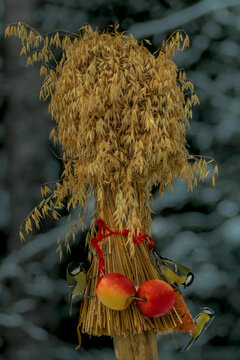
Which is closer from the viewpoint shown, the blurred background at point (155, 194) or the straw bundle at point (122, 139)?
the straw bundle at point (122, 139)

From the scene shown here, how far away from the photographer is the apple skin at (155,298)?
34.4 inches

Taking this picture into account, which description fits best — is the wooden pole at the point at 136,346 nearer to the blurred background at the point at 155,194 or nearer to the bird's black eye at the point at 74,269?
the bird's black eye at the point at 74,269

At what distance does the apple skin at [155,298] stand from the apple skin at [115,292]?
1.0 inches

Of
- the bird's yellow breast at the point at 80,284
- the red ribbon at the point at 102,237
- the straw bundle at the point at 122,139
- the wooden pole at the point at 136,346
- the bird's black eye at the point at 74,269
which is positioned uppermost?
the straw bundle at the point at 122,139

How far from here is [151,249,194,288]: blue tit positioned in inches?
39.6

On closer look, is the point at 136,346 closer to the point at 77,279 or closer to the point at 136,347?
the point at 136,347

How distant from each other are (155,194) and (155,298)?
1.63ft

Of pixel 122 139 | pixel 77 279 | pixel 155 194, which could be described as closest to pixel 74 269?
pixel 77 279

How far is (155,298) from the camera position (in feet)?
2.86

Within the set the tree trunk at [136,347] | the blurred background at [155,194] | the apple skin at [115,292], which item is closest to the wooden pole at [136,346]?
the tree trunk at [136,347]

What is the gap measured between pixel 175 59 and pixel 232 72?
0.59ft

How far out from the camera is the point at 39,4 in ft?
4.32

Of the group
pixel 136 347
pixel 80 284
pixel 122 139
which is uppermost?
pixel 122 139

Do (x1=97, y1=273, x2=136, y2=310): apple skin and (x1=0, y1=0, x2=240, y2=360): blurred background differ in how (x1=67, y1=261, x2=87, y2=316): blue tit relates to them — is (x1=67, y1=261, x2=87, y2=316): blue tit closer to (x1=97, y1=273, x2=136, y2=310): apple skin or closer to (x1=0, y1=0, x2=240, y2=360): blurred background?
(x1=97, y1=273, x2=136, y2=310): apple skin
